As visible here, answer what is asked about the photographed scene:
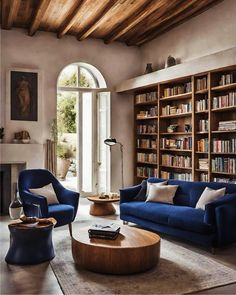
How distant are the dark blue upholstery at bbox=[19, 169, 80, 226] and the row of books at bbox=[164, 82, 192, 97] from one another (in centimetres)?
281

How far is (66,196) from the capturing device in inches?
223

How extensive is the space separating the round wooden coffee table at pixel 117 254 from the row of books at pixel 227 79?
305cm

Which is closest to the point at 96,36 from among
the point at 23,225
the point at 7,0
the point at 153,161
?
the point at 7,0

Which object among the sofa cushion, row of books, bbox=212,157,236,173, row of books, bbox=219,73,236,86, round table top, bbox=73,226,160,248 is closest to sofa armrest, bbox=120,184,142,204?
the sofa cushion

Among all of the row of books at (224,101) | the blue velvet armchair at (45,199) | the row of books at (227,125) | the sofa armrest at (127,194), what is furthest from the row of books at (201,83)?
the blue velvet armchair at (45,199)

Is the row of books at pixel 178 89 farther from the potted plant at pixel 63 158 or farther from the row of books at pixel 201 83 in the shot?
the potted plant at pixel 63 158

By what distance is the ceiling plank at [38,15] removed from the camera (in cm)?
587

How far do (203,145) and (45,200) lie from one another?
2925mm

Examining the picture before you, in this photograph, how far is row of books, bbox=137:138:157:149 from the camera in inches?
305

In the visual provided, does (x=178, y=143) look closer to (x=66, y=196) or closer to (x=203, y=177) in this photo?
(x=203, y=177)

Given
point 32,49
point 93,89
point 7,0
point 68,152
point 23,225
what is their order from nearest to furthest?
point 23,225 → point 7,0 → point 32,49 → point 93,89 → point 68,152

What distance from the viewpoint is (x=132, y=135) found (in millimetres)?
8508

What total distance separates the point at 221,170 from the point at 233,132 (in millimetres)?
650

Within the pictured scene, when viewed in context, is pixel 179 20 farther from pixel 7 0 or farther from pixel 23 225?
pixel 23 225
